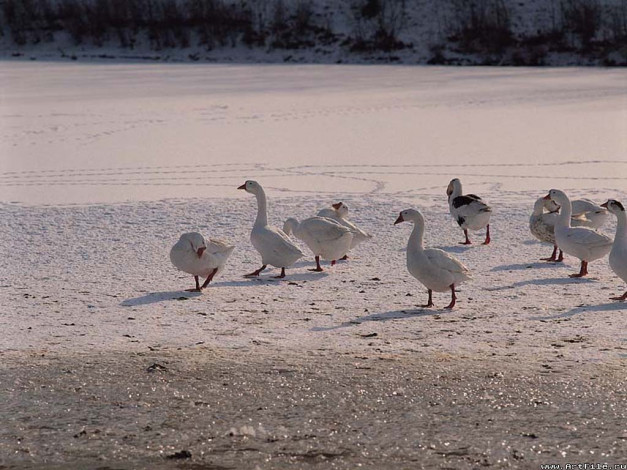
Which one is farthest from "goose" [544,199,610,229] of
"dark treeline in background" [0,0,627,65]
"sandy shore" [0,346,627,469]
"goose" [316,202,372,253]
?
"dark treeline in background" [0,0,627,65]

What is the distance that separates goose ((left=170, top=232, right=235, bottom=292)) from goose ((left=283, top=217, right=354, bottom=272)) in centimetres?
87

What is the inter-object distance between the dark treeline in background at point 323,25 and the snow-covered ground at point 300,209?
11.5m

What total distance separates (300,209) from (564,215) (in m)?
3.07

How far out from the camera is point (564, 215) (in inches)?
302

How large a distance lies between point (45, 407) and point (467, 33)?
1249 inches

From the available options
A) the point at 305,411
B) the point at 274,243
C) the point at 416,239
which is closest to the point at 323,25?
the point at 274,243

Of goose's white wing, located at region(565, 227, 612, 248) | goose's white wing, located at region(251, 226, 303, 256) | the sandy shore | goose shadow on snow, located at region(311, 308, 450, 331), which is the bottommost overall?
goose shadow on snow, located at region(311, 308, 450, 331)

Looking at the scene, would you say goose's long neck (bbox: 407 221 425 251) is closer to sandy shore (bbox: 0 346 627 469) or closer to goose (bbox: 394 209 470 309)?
goose (bbox: 394 209 470 309)

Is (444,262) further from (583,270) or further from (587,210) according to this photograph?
(587,210)

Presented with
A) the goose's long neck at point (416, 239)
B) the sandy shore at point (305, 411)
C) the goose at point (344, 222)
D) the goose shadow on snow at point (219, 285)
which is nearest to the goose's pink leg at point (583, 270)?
the goose's long neck at point (416, 239)

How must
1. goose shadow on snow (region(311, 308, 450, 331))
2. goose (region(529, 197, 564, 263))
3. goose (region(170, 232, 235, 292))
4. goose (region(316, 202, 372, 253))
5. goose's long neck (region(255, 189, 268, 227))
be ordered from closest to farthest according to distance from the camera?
1. goose shadow on snow (region(311, 308, 450, 331))
2. goose (region(170, 232, 235, 292))
3. goose's long neck (region(255, 189, 268, 227))
4. goose (region(316, 202, 372, 253))
5. goose (region(529, 197, 564, 263))

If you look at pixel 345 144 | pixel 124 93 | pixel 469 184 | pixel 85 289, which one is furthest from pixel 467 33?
pixel 85 289

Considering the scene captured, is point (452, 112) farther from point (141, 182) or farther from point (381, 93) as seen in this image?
point (141, 182)

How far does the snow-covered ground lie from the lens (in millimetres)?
5934
